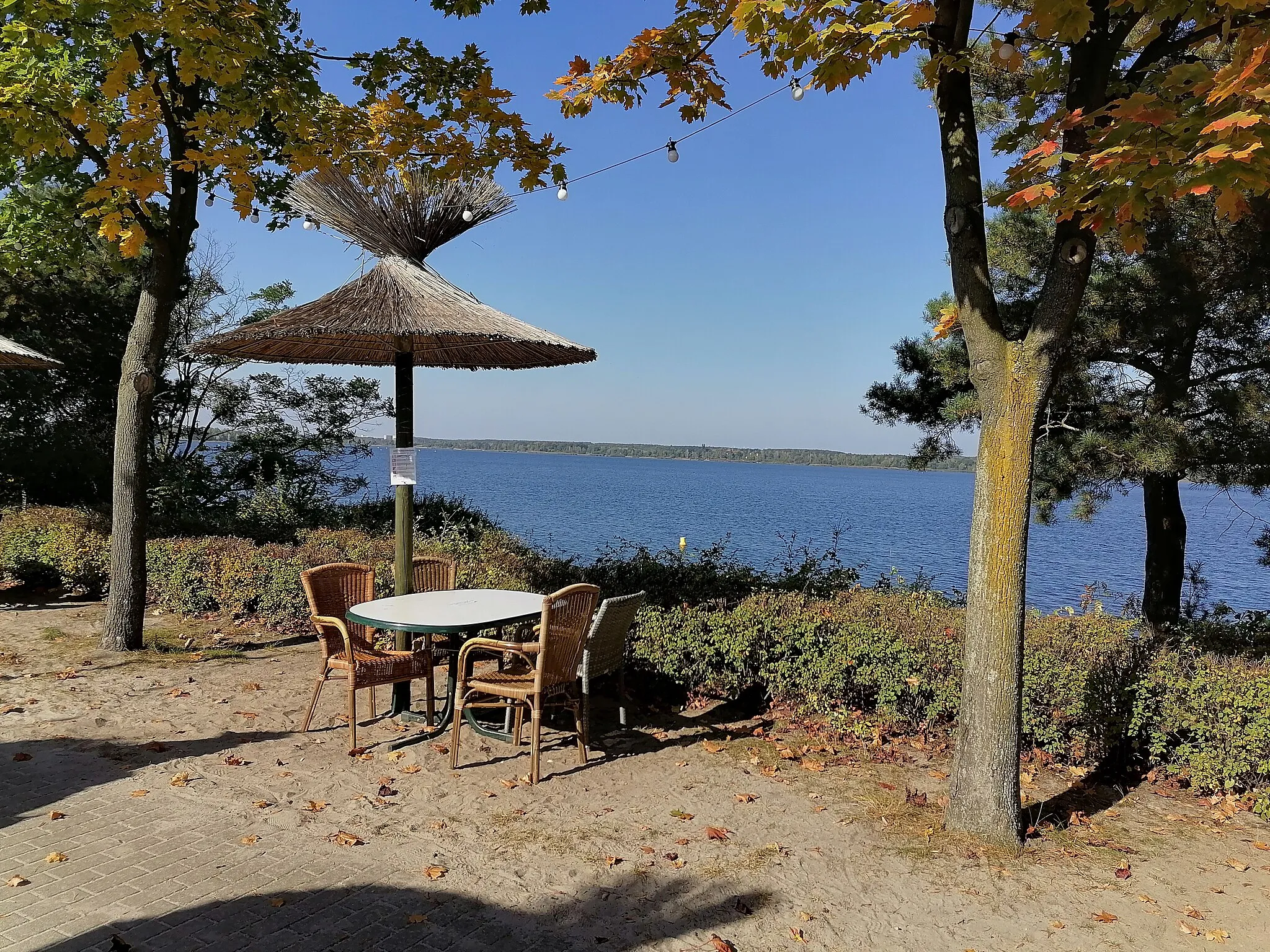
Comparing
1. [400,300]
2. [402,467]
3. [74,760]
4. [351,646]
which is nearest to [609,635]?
[351,646]

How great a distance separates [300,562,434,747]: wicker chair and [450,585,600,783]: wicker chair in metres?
0.35

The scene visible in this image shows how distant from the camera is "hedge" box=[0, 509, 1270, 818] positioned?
4590mm

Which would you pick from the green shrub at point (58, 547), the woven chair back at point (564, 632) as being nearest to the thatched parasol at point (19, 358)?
the green shrub at point (58, 547)

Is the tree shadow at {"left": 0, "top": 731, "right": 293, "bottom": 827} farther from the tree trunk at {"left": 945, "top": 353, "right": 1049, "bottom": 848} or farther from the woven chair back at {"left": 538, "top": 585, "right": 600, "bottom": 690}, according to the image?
the tree trunk at {"left": 945, "top": 353, "right": 1049, "bottom": 848}

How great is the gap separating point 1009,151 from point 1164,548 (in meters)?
6.67

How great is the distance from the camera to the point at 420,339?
659 cm

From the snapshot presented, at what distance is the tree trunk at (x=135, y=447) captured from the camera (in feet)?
23.9

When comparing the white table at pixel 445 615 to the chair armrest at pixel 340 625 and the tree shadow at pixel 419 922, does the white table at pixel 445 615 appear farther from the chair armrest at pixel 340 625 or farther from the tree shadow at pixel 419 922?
the tree shadow at pixel 419 922

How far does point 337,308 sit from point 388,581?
3087 millimetres

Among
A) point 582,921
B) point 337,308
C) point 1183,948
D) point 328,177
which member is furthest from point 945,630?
point 328,177

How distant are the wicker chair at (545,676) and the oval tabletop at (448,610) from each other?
0.61 feet

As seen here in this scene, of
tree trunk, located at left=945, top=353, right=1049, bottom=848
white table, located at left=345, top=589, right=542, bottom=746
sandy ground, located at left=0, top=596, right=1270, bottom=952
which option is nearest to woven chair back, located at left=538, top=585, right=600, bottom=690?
white table, located at left=345, top=589, right=542, bottom=746

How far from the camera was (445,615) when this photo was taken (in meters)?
5.32

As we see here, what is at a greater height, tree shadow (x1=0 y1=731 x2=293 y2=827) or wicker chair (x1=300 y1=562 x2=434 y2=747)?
wicker chair (x1=300 y1=562 x2=434 y2=747)
